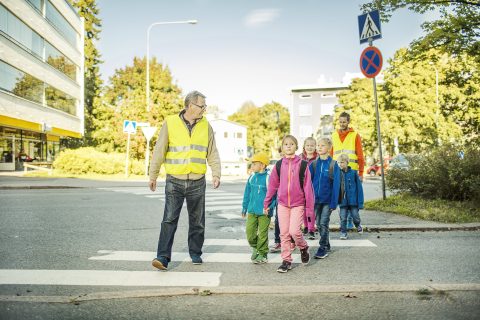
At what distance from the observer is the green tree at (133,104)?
31406mm

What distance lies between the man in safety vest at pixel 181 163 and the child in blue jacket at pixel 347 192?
2.93 meters

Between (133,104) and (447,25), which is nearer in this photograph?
(447,25)

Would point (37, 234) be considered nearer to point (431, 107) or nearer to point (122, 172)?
point (122, 172)

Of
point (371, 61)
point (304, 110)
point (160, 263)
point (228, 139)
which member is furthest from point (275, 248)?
point (228, 139)

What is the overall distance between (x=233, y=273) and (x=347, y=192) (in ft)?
10.4

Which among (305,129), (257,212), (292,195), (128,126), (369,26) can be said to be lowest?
(257,212)

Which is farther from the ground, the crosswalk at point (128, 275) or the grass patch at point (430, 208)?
the grass patch at point (430, 208)

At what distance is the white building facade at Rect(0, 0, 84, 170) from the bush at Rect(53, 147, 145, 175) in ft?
18.0

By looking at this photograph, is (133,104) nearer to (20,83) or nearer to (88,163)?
(20,83)

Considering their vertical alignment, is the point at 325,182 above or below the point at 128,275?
above

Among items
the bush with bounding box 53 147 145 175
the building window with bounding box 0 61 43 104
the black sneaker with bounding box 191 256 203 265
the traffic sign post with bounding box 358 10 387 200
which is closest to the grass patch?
the traffic sign post with bounding box 358 10 387 200

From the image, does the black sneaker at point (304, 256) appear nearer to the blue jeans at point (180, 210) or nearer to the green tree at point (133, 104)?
the blue jeans at point (180, 210)

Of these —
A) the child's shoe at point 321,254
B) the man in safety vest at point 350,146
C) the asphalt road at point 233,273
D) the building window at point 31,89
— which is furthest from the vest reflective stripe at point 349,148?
the building window at point 31,89

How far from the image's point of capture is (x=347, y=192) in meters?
7.45
